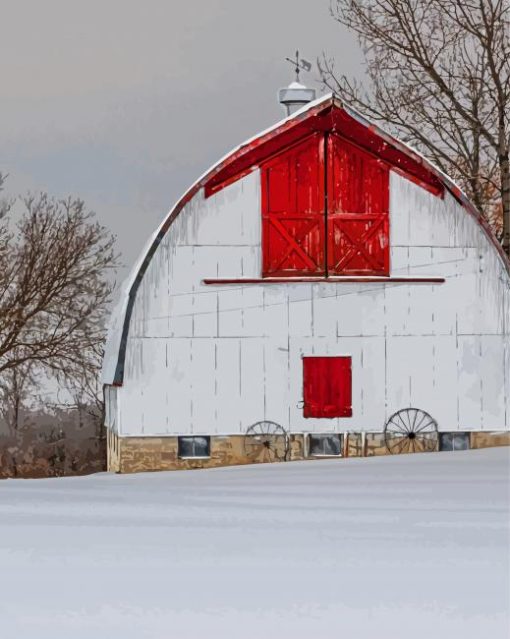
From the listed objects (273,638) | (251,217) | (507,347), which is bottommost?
(273,638)

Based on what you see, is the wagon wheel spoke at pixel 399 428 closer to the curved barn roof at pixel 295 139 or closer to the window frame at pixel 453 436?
the window frame at pixel 453 436

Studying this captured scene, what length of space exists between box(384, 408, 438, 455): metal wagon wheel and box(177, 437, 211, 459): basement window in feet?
9.70

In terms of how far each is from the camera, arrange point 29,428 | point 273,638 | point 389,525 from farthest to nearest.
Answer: point 29,428
point 389,525
point 273,638

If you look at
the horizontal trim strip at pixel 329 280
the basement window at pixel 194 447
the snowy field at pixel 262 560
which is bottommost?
the snowy field at pixel 262 560

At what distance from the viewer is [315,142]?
21125 mm

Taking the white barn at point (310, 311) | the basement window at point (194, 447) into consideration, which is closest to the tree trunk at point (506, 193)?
the white barn at point (310, 311)

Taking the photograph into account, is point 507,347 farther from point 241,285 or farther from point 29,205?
point 29,205

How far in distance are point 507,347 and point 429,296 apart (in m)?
1.60

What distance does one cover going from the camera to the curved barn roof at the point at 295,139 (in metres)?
20.7

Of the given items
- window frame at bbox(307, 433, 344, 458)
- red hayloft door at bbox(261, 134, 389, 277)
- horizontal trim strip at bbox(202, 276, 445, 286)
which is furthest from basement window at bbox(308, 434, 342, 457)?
red hayloft door at bbox(261, 134, 389, 277)

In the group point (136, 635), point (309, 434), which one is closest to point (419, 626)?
point (136, 635)

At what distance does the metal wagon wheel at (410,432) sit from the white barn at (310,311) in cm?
2

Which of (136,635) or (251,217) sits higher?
(251,217)

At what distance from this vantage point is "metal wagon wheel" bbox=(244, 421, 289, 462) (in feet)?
69.6
